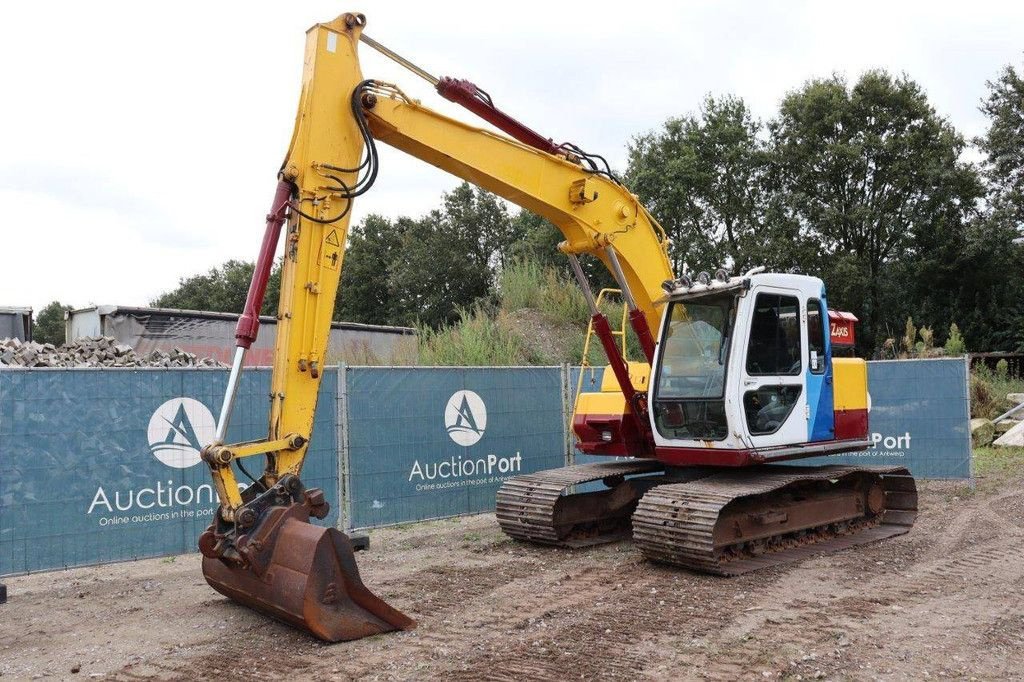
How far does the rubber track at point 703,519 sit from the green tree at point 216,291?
4140cm

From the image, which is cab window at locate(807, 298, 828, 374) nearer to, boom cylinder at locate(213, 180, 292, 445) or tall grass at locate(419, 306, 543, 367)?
boom cylinder at locate(213, 180, 292, 445)

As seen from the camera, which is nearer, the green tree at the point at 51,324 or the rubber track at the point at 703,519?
the rubber track at the point at 703,519

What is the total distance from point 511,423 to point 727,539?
11.8 ft

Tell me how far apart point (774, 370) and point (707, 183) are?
2270 centimetres

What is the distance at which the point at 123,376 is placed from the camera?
304 inches

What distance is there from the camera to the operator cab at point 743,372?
7.27 meters

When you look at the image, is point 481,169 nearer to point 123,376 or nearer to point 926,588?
point 123,376

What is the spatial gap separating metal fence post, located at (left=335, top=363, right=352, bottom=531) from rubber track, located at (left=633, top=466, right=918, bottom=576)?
3.15m

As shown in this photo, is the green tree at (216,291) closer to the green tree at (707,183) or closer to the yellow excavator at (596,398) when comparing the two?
the green tree at (707,183)

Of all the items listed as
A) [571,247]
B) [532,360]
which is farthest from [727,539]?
[532,360]

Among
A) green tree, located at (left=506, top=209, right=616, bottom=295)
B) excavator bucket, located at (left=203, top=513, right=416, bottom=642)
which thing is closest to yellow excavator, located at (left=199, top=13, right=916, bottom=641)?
excavator bucket, located at (left=203, top=513, right=416, bottom=642)

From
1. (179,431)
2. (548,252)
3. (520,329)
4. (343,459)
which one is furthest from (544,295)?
(179,431)

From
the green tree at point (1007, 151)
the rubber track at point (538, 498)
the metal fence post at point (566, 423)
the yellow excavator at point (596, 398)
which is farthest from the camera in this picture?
the green tree at point (1007, 151)

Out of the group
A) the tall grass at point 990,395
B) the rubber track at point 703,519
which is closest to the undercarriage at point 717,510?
the rubber track at point 703,519
